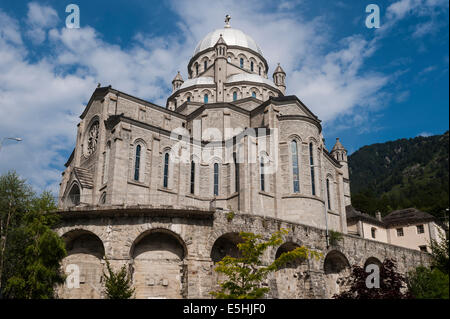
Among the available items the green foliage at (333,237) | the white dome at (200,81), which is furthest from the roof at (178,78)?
the green foliage at (333,237)

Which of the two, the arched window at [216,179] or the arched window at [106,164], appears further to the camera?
A: the arched window at [216,179]

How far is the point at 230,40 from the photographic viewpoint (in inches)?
2498

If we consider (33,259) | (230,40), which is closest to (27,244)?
(33,259)

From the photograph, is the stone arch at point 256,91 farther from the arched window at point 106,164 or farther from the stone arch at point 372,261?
the stone arch at point 372,261

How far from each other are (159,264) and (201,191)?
1612cm

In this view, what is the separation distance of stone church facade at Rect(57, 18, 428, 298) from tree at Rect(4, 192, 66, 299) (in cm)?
222

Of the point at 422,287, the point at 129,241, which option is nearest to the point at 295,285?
the point at 422,287

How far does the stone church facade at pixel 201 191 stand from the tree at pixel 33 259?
2.22m

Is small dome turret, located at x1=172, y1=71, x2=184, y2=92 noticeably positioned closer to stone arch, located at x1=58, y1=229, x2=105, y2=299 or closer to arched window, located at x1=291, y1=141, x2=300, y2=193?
arched window, located at x1=291, y1=141, x2=300, y2=193

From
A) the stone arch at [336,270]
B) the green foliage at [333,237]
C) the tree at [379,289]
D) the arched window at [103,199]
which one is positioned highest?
the arched window at [103,199]

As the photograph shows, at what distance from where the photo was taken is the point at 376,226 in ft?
179

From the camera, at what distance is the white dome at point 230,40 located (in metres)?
63.3

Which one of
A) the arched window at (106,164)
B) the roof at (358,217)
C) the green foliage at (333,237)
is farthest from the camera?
the roof at (358,217)
